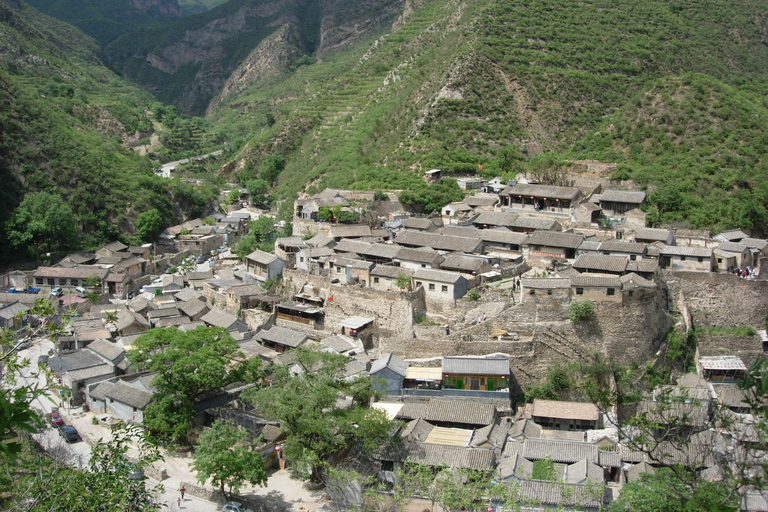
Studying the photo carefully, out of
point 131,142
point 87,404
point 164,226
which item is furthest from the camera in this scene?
point 131,142

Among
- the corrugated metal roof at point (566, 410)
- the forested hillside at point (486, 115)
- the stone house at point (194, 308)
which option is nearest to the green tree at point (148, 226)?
the forested hillside at point (486, 115)

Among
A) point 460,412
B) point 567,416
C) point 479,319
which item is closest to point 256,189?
point 479,319

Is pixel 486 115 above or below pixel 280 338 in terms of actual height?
above

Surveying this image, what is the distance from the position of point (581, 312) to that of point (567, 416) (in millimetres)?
4735

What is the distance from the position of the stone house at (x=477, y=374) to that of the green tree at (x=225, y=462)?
28.9 feet

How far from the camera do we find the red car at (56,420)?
28844 millimetres

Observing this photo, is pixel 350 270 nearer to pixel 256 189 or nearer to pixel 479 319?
pixel 479 319

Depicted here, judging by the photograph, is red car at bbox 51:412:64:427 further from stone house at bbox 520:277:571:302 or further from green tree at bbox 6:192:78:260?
green tree at bbox 6:192:78:260

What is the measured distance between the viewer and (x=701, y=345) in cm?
3197

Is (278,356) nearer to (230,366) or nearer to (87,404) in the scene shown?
(230,366)

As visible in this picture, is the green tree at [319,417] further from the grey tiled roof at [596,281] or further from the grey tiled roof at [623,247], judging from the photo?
the grey tiled roof at [623,247]

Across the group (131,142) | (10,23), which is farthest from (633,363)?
(10,23)

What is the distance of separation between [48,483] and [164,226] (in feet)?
165

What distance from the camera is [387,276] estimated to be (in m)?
35.2
